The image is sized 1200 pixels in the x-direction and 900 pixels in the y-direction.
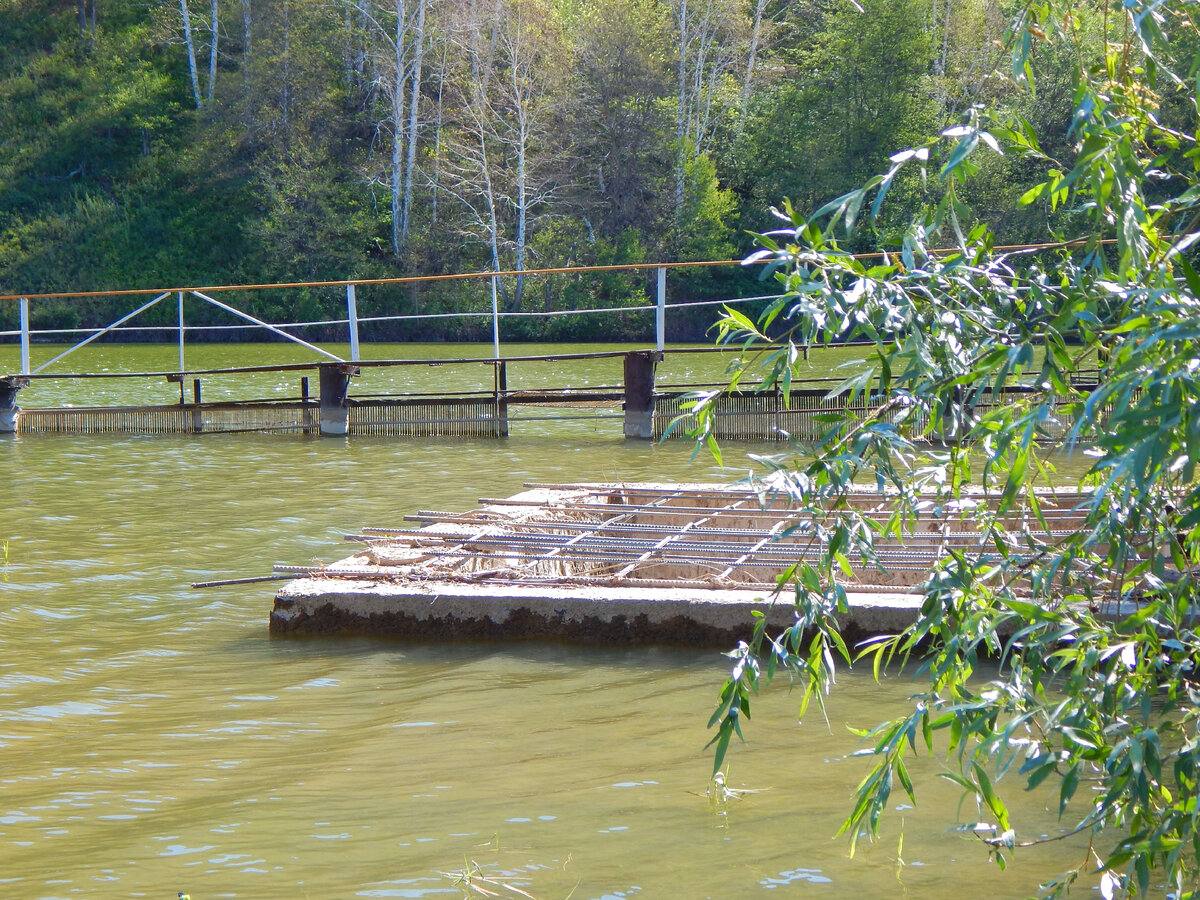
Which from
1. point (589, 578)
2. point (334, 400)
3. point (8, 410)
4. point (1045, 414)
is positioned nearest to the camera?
point (1045, 414)

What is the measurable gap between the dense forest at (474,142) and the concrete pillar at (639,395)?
25.1 metres

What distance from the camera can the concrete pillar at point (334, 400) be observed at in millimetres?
15703

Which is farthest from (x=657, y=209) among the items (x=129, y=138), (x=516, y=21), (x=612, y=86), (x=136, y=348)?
(x=129, y=138)

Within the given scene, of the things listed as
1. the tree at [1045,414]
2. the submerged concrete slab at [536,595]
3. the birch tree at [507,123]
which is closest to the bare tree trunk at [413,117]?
the birch tree at [507,123]

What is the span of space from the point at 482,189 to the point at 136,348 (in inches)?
499

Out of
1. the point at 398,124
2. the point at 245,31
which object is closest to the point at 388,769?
the point at 398,124

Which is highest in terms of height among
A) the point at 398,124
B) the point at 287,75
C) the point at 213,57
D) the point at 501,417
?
the point at 213,57

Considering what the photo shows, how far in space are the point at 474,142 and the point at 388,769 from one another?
41171 mm

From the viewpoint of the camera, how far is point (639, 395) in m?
14.7

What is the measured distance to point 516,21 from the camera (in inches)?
1681

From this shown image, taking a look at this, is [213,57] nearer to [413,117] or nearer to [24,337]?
[413,117]

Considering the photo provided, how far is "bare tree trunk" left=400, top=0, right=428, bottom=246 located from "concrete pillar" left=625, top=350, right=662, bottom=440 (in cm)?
2968

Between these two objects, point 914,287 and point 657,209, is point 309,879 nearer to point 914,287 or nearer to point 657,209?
point 914,287

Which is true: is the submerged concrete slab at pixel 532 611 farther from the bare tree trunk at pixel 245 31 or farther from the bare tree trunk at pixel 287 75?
the bare tree trunk at pixel 245 31
